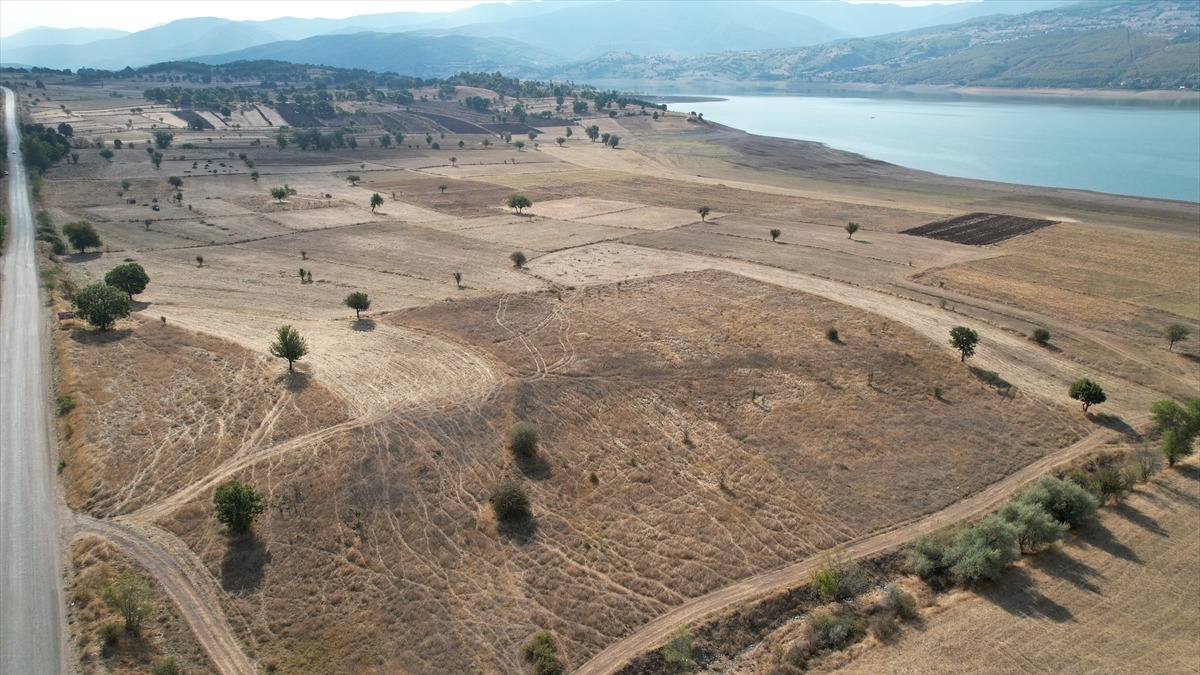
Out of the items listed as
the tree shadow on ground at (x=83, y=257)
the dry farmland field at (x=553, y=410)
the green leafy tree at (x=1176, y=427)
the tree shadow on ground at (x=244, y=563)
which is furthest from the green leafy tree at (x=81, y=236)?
the green leafy tree at (x=1176, y=427)

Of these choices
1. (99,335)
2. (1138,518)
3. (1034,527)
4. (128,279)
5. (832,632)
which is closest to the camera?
(832,632)

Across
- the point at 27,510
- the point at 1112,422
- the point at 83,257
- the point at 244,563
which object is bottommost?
the point at 244,563

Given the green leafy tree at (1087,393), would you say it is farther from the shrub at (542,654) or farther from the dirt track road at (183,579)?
the dirt track road at (183,579)

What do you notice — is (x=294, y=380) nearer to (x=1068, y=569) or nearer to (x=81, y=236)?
(x=1068, y=569)

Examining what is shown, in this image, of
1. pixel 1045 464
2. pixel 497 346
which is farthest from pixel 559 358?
pixel 1045 464

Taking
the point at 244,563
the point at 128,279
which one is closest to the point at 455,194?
the point at 128,279

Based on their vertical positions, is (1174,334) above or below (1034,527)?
above

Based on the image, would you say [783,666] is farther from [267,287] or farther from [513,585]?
[267,287]
